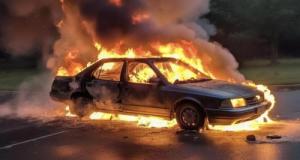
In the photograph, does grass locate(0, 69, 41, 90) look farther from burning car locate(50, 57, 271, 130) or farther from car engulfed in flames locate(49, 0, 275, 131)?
burning car locate(50, 57, 271, 130)

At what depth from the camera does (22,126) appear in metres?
12.2

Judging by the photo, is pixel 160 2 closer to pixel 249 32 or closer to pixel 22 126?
pixel 22 126

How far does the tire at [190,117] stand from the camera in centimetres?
1071

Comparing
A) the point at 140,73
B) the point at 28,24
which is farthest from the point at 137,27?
the point at 28,24

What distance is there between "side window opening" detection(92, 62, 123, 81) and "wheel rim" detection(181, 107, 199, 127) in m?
1.78

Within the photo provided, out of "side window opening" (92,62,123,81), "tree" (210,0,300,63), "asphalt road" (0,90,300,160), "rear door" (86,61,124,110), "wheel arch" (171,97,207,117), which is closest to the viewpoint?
"asphalt road" (0,90,300,160)

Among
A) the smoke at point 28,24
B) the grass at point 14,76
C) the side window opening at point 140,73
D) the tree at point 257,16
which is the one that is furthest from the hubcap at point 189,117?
the tree at point 257,16

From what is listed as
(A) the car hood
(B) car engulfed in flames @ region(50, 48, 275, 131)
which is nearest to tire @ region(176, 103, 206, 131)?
(B) car engulfed in flames @ region(50, 48, 275, 131)

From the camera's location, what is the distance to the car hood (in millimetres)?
10734

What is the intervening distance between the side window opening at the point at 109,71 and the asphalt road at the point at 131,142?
918 millimetres

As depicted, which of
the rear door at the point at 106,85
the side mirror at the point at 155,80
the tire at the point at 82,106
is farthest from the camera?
the tire at the point at 82,106

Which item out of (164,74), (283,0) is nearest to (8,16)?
(164,74)

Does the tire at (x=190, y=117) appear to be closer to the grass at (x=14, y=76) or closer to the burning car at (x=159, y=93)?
the burning car at (x=159, y=93)

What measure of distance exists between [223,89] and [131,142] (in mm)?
2126
